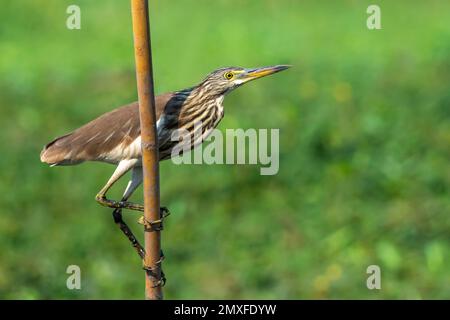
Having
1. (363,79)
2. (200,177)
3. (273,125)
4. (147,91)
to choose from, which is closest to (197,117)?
(147,91)

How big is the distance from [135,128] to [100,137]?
120mm

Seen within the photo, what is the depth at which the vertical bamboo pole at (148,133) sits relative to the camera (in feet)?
9.52

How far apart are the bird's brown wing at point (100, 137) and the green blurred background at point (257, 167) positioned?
2954 mm

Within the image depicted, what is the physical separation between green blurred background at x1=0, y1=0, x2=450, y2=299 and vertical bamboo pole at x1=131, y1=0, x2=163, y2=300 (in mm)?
3337

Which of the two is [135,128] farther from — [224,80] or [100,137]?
[224,80]

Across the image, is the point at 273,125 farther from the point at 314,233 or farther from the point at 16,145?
the point at 16,145

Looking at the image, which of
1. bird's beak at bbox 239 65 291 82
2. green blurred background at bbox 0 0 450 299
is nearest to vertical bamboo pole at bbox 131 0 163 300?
bird's beak at bbox 239 65 291 82

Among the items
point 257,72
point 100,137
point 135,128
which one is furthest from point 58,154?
point 257,72

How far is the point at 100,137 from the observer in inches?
142

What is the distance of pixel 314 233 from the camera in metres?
7.70

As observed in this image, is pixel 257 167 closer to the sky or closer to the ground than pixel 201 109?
closer to the ground

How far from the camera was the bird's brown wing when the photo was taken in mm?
3574

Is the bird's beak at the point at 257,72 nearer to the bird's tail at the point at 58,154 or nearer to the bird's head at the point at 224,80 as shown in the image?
the bird's head at the point at 224,80

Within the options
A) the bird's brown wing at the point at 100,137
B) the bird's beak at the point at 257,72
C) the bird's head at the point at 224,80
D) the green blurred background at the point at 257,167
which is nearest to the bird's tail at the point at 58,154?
the bird's brown wing at the point at 100,137
